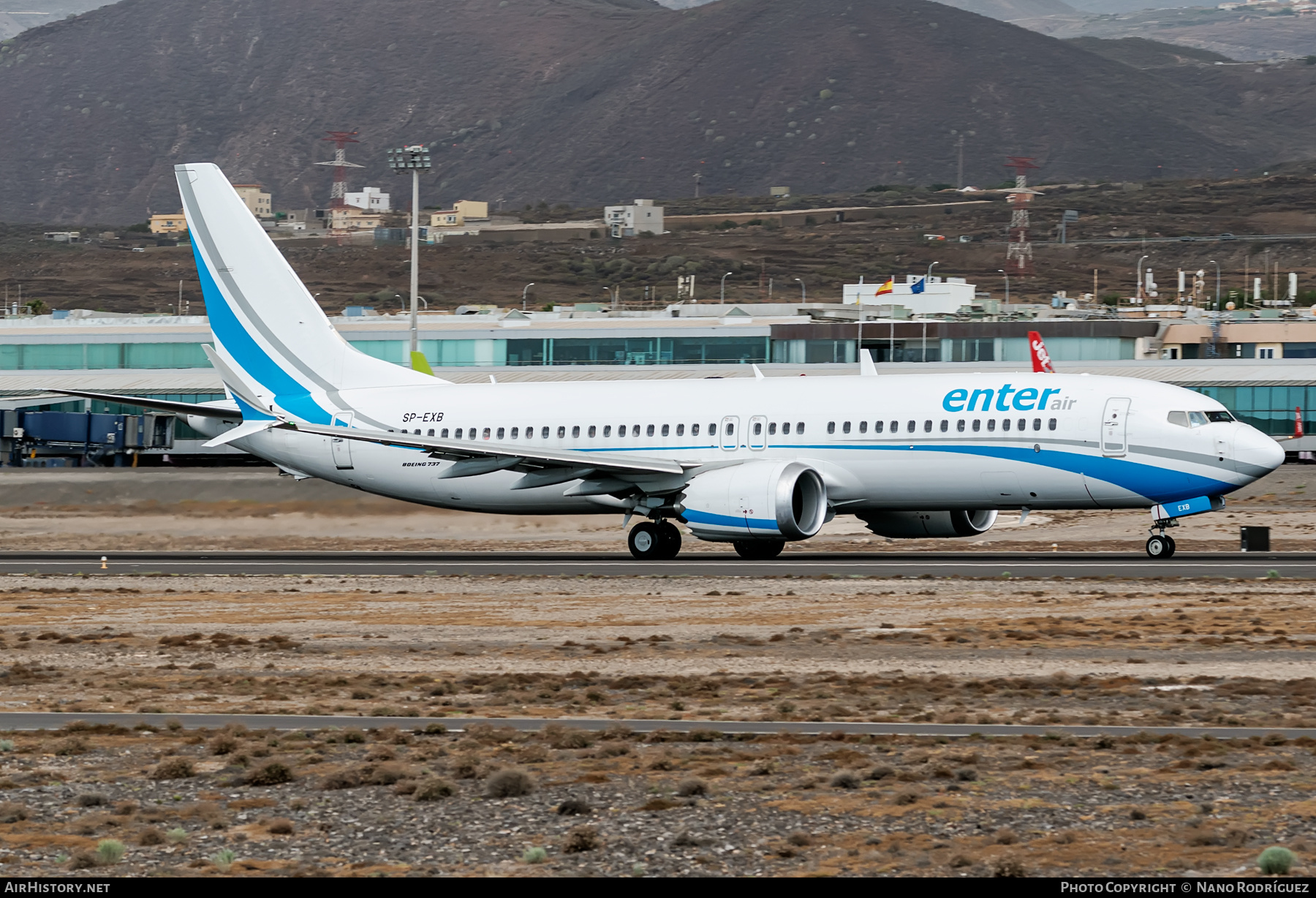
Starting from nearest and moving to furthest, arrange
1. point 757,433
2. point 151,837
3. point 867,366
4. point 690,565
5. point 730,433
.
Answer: point 151,837 < point 690,565 < point 757,433 < point 730,433 < point 867,366

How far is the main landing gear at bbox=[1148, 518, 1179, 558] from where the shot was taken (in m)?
41.6

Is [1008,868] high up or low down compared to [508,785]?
up

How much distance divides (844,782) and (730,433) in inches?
1116

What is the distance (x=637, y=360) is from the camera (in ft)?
356

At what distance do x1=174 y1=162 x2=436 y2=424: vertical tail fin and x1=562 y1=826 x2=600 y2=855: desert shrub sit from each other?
37.0 m

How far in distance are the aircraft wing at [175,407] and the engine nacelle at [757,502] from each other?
13.5 metres

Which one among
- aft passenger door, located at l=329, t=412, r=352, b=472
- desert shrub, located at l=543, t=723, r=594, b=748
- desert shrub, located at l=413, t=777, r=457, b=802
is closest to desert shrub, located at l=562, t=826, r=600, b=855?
desert shrub, located at l=413, t=777, r=457, b=802

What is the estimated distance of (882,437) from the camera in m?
42.2

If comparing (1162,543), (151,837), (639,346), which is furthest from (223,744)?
(639,346)

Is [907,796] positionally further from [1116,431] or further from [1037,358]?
[1037,358]

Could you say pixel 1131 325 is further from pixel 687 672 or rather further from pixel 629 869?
pixel 629 869

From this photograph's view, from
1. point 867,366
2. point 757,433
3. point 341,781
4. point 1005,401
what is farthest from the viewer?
point 867,366

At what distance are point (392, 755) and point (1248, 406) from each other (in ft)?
287

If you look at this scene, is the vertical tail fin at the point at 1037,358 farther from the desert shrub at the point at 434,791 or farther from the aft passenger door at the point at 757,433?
the desert shrub at the point at 434,791
